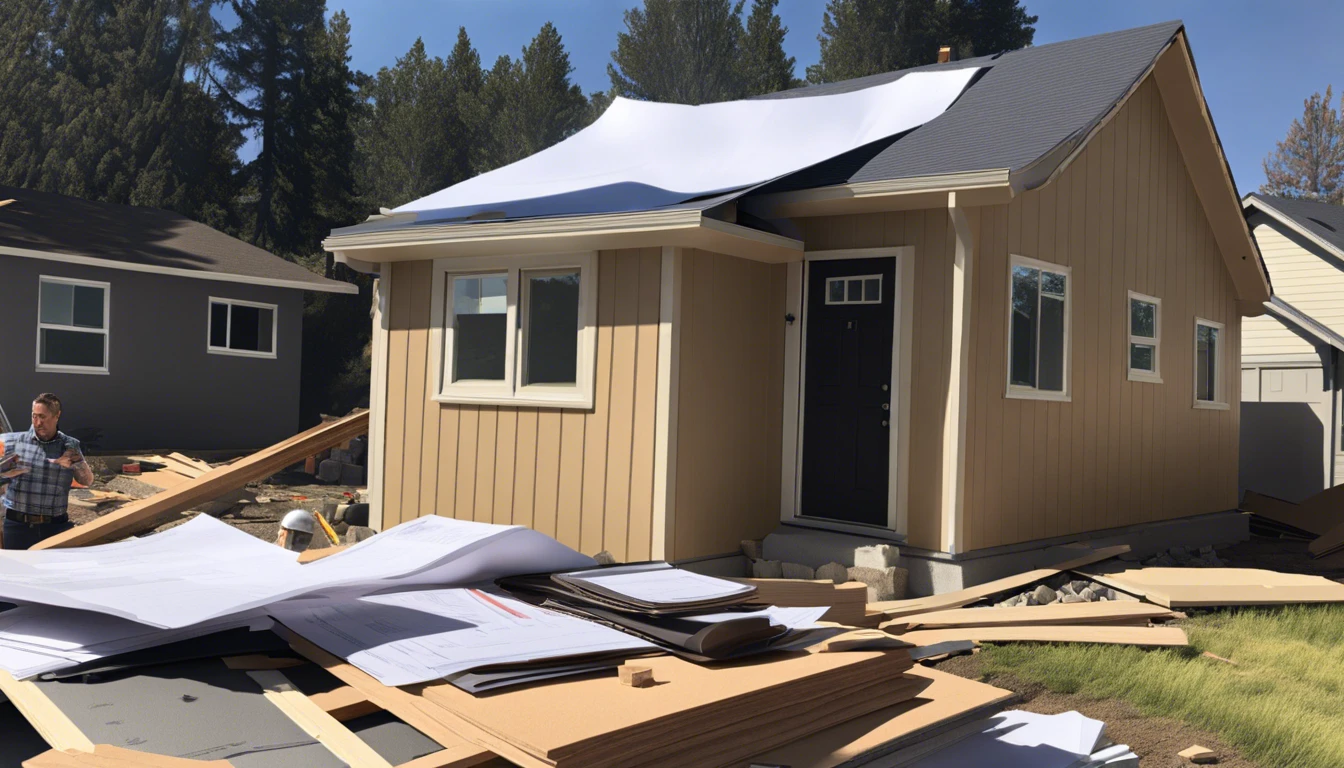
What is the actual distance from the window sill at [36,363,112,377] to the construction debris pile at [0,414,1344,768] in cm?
1576

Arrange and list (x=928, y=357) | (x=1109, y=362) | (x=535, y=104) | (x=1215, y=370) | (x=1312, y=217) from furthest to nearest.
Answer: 1. (x=535, y=104)
2. (x=1312, y=217)
3. (x=1215, y=370)
4. (x=1109, y=362)
5. (x=928, y=357)

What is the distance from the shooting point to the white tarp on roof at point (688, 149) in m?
8.98

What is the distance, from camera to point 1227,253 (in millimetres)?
13125

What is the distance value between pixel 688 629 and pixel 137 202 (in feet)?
107

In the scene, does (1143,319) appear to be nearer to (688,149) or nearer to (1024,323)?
(1024,323)

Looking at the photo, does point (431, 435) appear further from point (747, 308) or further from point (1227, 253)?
point (1227, 253)

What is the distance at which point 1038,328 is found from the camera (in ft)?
30.9

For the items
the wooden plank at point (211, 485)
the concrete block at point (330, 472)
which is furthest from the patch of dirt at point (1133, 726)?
the concrete block at point (330, 472)

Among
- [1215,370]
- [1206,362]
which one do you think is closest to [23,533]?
[1206,362]

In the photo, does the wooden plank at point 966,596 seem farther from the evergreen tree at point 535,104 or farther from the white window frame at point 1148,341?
the evergreen tree at point 535,104

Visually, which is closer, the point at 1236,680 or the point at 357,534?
the point at 1236,680

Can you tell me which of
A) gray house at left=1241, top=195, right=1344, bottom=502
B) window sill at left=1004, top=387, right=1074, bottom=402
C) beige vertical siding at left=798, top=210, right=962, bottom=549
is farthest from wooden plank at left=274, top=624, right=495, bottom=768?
gray house at left=1241, top=195, right=1344, bottom=502

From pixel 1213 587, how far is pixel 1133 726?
11.5ft

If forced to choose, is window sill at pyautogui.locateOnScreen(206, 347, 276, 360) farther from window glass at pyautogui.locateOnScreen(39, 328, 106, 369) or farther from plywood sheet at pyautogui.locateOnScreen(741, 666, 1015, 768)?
plywood sheet at pyautogui.locateOnScreen(741, 666, 1015, 768)
